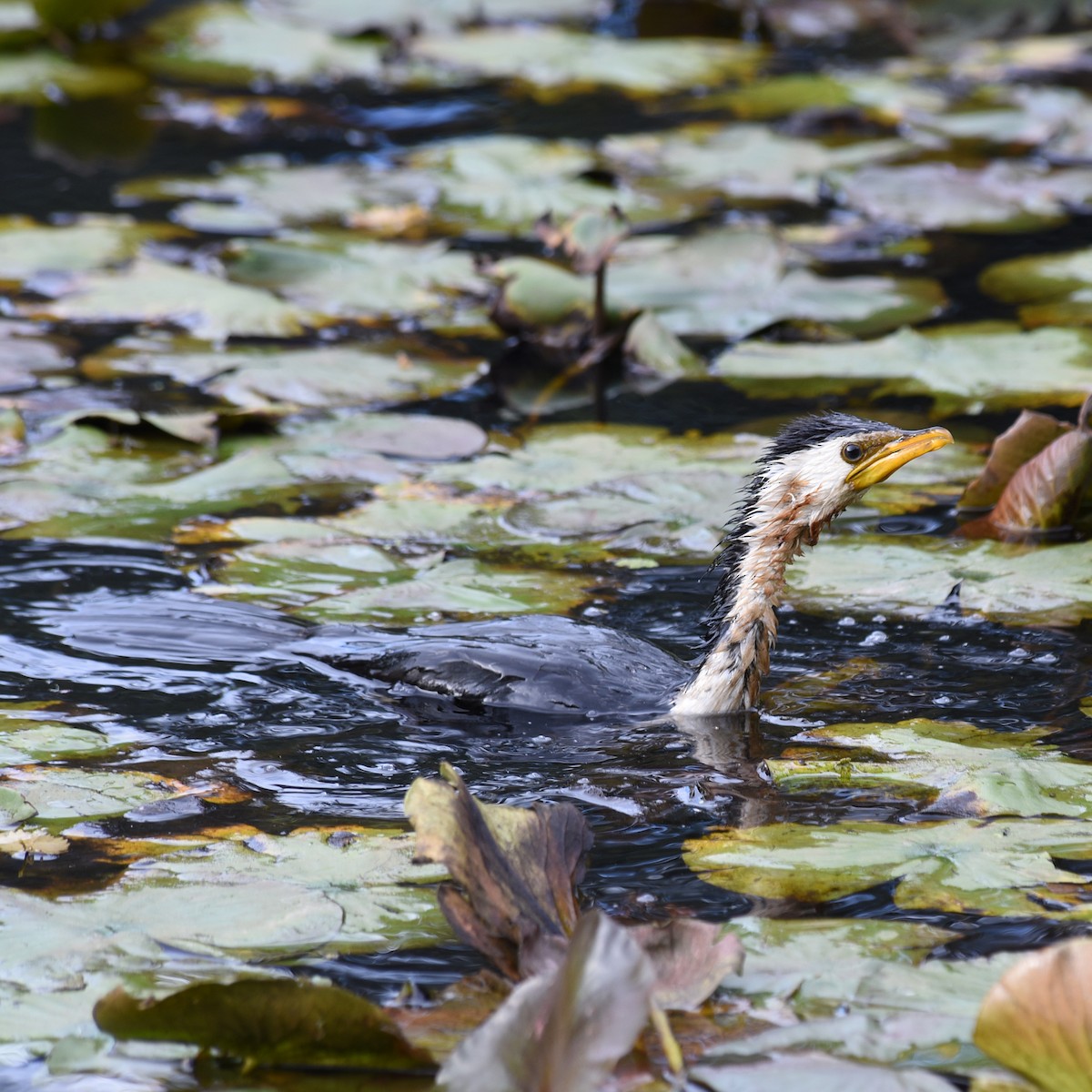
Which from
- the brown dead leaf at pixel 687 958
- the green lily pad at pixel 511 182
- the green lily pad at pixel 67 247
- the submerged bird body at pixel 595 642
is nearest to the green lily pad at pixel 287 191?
the green lily pad at pixel 511 182

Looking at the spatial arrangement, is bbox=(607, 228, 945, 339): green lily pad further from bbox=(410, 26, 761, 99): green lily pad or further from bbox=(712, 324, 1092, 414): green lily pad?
bbox=(410, 26, 761, 99): green lily pad

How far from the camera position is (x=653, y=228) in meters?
8.29

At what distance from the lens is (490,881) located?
2.70 metres

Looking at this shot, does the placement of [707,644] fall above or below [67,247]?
below

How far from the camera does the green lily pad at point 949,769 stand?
3.38 m

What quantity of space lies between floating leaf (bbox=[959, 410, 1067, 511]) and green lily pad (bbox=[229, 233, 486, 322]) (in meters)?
2.85

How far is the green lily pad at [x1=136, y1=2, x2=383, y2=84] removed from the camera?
10422 millimetres

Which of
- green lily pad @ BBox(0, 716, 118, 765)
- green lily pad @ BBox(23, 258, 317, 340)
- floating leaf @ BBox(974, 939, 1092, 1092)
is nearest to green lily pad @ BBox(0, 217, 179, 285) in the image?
green lily pad @ BBox(23, 258, 317, 340)

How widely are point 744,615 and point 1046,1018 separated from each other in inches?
87.6

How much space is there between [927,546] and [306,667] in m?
1.91

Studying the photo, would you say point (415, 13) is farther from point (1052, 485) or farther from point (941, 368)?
point (1052, 485)

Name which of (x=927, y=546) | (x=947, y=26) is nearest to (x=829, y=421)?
(x=927, y=546)

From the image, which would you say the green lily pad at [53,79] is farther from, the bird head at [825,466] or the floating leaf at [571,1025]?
the floating leaf at [571,1025]

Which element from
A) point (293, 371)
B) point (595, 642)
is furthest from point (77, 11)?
point (595, 642)
